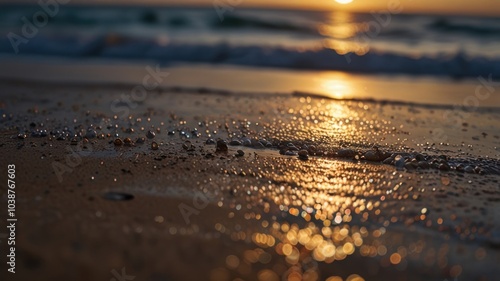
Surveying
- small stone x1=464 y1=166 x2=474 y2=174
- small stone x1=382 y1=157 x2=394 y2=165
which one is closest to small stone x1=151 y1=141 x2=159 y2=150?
small stone x1=382 y1=157 x2=394 y2=165

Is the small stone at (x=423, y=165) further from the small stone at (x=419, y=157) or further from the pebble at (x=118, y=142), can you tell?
the pebble at (x=118, y=142)

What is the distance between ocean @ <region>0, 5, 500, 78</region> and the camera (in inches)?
412

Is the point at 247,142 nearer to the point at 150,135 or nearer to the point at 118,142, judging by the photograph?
the point at 150,135

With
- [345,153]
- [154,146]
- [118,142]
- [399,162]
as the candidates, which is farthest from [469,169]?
[118,142]

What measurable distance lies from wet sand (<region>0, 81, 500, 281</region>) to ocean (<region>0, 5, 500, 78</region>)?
591cm

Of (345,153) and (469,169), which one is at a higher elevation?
(345,153)

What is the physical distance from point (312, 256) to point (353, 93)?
477 cm

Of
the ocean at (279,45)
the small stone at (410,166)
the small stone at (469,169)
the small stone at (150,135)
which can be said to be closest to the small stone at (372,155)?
the small stone at (410,166)

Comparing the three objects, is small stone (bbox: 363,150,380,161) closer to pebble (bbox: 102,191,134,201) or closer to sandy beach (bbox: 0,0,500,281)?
sandy beach (bbox: 0,0,500,281)

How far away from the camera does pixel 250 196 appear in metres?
2.62

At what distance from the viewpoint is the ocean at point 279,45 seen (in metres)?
Answer: 10.5

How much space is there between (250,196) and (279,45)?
10.2 metres

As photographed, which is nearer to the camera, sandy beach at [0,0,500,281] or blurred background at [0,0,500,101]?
sandy beach at [0,0,500,281]

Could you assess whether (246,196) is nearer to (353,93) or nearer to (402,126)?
(402,126)
